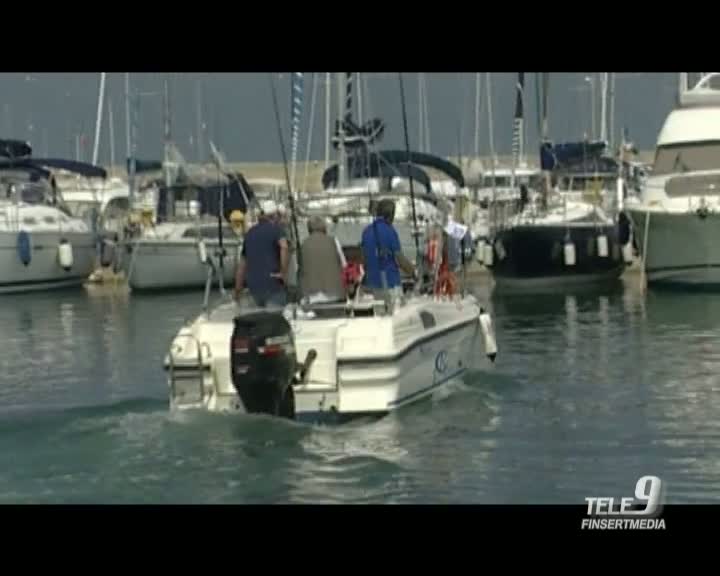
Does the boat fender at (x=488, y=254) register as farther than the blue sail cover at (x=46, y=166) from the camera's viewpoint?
No

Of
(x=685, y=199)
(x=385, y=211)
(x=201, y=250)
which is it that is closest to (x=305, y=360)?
(x=385, y=211)

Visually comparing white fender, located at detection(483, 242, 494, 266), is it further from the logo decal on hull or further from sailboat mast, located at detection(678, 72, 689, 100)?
the logo decal on hull

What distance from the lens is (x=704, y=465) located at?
40.0ft

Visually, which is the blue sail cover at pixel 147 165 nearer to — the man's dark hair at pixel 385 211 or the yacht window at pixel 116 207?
→ the yacht window at pixel 116 207

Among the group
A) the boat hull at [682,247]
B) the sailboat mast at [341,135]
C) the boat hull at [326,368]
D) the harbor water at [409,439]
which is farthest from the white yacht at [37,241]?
the boat hull at [326,368]

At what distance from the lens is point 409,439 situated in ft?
42.4

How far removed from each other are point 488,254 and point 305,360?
2192cm

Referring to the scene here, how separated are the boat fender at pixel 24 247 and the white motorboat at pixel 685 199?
14.0 m

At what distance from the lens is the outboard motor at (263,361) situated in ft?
41.1

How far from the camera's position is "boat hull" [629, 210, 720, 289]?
30938mm

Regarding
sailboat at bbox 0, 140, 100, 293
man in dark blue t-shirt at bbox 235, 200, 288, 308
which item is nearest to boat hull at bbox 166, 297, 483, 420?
man in dark blue t-shirt at bbox 235, 200, 288, 308
